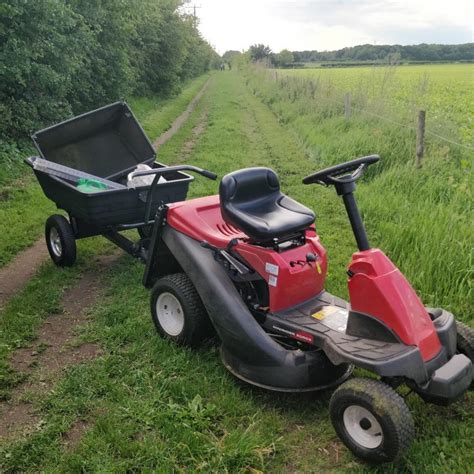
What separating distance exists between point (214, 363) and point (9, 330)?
1.77 m

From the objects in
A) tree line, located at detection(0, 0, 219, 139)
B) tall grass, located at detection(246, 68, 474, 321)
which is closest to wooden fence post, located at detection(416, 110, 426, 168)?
tall grass, located at detection(246, 68, 474, 321)

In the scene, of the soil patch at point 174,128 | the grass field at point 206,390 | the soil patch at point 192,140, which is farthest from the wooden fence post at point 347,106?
the grass field at point 206,390

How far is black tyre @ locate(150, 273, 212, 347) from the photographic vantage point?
157 inches

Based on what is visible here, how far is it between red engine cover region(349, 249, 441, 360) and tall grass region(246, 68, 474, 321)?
141cm

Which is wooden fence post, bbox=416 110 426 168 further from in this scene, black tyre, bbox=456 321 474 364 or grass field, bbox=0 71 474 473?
black tyre, bbox=456 321 474 364

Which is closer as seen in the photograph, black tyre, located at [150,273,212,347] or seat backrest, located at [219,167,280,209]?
seat backrest, located at [219,167,280,209]

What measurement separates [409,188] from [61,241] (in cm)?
439

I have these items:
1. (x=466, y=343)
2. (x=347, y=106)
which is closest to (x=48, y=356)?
(x=466, y=343)

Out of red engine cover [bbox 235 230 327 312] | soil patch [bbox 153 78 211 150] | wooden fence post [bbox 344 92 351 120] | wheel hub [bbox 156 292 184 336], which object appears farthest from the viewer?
soil patch [bbox 153 78 211 150]

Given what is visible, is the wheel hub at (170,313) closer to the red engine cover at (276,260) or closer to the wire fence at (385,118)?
the red engine cover at (276,260)

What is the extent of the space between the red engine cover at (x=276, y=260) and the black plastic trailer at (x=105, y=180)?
643 mm

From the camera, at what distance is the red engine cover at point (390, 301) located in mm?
3033

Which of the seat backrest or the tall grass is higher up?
the seat backrest

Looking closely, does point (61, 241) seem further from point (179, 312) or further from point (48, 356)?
point (179, 312)
